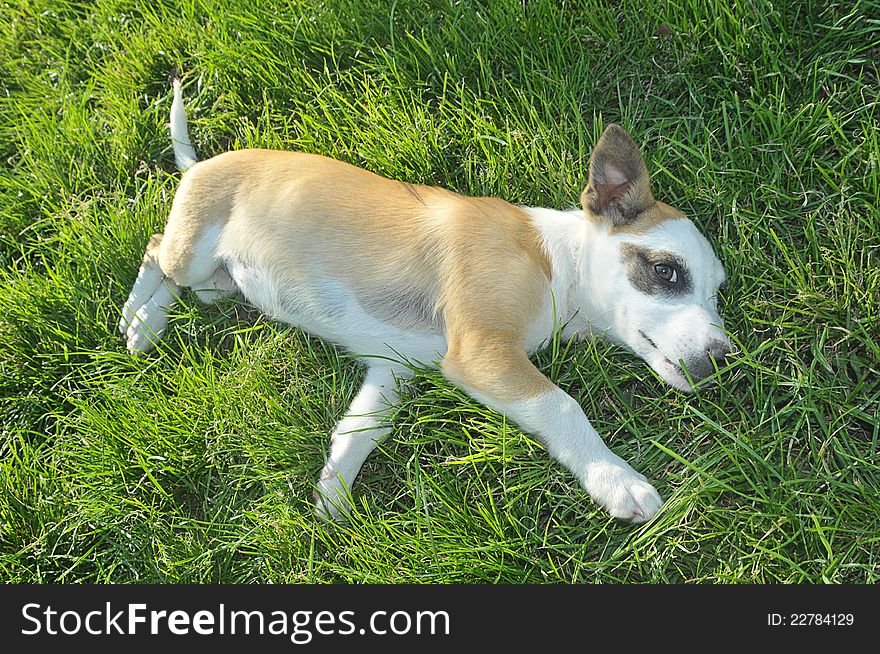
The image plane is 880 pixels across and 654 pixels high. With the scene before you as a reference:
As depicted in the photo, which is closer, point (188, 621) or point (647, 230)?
point (188, 621)

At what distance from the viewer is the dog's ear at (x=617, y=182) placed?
3.51 m

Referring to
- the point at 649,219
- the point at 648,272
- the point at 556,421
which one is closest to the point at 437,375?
the point at 556,421

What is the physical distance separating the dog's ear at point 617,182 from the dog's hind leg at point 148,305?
2.39 meters

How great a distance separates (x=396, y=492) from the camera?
3824 mm

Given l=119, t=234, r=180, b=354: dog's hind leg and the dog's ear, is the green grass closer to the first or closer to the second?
l=119, t=234, r=180, b=354: dog's hind leg

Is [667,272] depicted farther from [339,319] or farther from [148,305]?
[148,305]

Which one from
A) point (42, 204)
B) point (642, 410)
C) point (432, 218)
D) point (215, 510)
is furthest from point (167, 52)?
point (642, 410)

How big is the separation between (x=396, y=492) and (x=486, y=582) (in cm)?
66

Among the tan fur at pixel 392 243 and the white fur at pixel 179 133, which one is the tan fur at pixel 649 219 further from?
the white fur at pixel 179 133

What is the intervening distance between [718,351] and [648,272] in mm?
482

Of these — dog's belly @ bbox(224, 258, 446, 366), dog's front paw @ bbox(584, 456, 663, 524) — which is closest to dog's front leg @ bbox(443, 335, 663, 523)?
dog's front paw @ bbox(584, 456, 663, 524)

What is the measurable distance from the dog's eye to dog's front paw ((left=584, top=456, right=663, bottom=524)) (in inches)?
34.7

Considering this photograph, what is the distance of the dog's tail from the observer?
15.1ft

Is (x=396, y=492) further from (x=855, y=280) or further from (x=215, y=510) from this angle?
(x=855, y=280)
